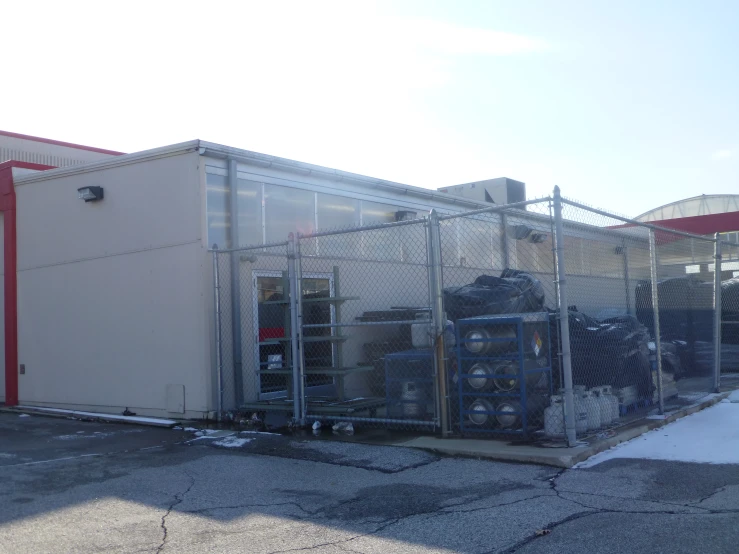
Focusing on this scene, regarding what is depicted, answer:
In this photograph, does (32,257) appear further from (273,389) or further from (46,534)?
(46,534)

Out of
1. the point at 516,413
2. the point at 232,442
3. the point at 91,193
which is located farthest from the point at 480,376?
the point at 91,193

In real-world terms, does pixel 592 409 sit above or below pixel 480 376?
below

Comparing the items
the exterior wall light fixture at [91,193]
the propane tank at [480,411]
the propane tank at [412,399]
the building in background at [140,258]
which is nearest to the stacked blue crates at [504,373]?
the propane tank at [480,411]

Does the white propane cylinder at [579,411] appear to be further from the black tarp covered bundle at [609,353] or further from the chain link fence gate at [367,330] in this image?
the chain link fence gate at [367,330]

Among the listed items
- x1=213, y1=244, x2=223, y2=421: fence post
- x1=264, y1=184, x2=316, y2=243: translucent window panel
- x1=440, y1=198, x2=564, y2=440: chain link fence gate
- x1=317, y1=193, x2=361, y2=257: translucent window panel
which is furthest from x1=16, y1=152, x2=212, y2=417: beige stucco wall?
x1=440, y1=198, x2=564, y2=440: chain link fence gate

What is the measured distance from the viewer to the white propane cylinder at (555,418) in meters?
7.62

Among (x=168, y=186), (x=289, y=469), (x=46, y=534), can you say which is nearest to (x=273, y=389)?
(x=168, y=186)

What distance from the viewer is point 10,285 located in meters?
13.3

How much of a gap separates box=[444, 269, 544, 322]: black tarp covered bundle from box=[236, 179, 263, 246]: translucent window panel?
3.68m

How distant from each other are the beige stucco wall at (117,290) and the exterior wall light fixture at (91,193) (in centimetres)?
16

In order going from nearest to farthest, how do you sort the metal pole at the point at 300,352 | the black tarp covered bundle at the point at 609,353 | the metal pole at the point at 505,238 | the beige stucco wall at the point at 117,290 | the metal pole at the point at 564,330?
A: the metal pole at the point at 564,330, the black tarp covered bundle at the point at 609,353, the metal pole at the point at 300,352, the beige stucco wall at the point at 117,290, the metal pole at the point at 505,238

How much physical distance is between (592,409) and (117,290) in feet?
24.0

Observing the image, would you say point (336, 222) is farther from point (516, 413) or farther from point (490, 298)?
point (516, 413)

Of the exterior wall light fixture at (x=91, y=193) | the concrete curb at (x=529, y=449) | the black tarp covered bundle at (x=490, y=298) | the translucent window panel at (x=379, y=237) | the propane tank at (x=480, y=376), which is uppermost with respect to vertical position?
the exterior wall light fixture at (x=91, y=193)
